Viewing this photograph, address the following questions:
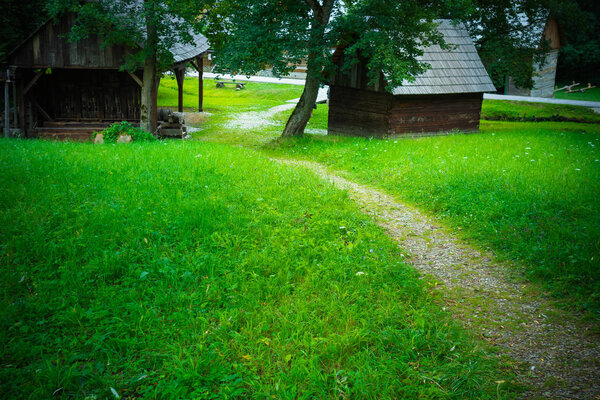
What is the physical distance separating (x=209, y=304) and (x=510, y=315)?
3240 millimetres

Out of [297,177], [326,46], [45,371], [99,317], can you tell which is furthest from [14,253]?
[326,46]

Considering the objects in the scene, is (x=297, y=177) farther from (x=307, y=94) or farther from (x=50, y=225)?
(x=307, y=94)

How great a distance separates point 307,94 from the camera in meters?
17.0

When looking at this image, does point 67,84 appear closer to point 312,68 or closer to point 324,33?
point 312,68

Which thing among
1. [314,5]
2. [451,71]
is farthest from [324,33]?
[451,71]

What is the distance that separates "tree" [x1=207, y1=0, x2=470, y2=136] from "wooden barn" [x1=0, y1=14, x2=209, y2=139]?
8.15 feet

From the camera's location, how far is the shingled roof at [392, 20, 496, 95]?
18.0 meters

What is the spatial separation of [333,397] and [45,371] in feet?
7.46

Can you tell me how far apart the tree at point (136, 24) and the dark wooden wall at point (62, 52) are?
14.7 inches

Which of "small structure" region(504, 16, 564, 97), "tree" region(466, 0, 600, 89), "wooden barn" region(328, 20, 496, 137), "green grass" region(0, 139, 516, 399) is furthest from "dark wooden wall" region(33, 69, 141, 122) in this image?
"small structure" region(504, 16, 564, 97)

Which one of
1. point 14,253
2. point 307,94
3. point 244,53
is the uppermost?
point 244,53

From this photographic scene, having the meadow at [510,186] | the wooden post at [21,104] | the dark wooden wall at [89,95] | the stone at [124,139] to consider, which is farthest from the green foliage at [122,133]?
the dark wooden wall at [89,95]

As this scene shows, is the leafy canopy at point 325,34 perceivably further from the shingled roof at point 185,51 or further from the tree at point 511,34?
the tree at point 511,34

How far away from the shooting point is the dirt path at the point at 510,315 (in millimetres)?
4100
